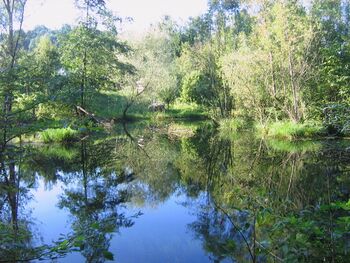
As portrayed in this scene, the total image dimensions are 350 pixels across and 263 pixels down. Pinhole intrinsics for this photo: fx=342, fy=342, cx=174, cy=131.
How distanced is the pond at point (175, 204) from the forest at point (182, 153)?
0.11ft

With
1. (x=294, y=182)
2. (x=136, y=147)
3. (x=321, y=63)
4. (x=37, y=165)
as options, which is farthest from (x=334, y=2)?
(x=37, y=165)

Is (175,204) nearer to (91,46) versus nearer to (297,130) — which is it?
(297,130)

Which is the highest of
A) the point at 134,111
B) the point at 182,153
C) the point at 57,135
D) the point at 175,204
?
the point at 134,111

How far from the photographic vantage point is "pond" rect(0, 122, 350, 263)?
3.30m

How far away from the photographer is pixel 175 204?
802cm

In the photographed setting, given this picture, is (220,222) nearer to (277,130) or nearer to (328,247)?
(328,247)

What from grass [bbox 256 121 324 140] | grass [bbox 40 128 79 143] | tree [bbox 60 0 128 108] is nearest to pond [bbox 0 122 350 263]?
grass [bbox 40 128 79 143]

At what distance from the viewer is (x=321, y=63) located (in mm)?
19672

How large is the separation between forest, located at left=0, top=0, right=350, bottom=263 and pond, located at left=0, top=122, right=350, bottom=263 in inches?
1.3

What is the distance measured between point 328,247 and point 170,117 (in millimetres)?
29634

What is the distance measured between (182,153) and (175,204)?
20.8ft

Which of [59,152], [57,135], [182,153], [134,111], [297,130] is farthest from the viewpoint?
[134,111]

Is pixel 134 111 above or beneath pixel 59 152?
above

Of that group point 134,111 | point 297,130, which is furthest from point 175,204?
point 134,111
